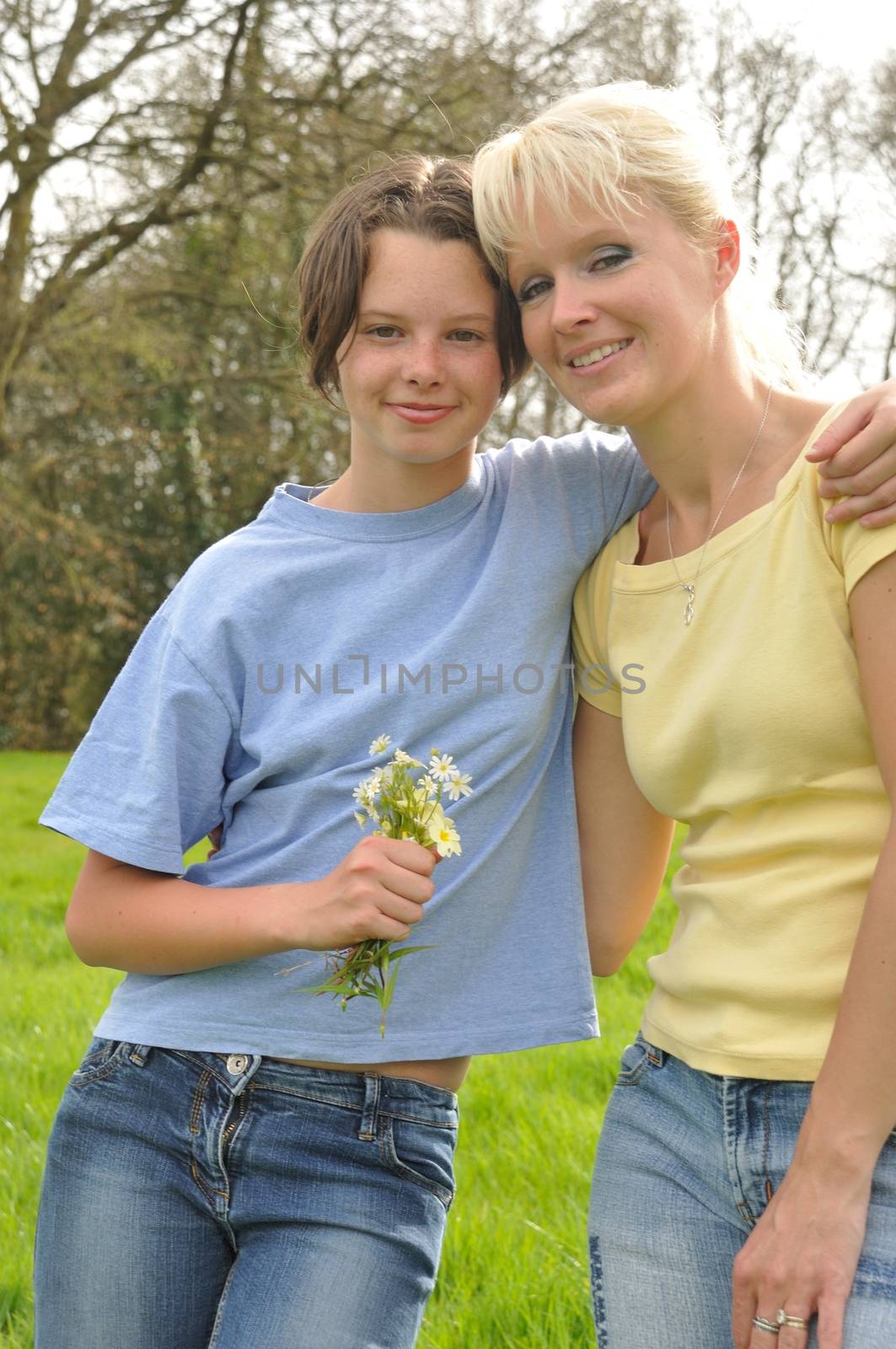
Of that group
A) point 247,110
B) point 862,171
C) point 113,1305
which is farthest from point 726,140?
point 862,171

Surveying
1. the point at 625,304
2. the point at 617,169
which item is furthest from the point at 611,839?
the point at 617,169

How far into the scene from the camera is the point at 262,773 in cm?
223

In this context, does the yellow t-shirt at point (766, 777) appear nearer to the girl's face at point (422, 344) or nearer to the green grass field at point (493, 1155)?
the girl's face at point (422, 344)

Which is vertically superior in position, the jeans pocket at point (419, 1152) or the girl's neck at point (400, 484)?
the girl's neck at point (400, 484)

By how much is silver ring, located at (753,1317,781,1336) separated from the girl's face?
142 cm

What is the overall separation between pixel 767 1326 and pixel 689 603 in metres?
1.05

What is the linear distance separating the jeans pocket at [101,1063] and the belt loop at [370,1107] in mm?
413

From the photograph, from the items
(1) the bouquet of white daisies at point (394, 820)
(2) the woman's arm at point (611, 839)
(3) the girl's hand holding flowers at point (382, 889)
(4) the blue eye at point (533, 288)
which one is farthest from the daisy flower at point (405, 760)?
(4) the blue eye at point (533, 288)

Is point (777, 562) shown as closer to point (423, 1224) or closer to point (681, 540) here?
point (681, 540)

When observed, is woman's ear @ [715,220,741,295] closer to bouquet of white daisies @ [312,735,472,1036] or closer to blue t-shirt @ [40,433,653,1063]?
blue t-shirt @ [40,433,653,1063]

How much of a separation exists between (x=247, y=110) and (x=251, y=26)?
2.26 ft

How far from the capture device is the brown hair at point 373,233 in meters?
2.32

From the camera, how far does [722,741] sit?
201cm

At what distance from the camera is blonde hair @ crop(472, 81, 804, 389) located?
6.90ft
